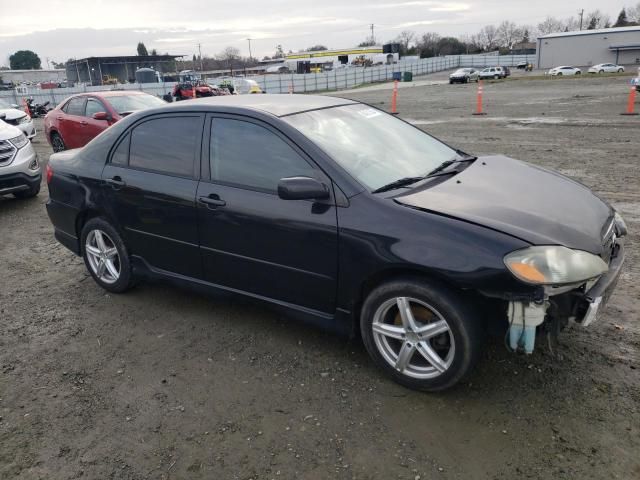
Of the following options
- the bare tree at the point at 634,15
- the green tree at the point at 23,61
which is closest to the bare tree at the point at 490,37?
the bare tree at the point at 634,15

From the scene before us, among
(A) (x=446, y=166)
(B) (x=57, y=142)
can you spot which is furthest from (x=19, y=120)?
(A) (x=446, y=166)

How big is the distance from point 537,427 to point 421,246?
113cm

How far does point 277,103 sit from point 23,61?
15726 centimetres

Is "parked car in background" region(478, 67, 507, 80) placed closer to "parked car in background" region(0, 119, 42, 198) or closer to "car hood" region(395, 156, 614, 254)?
"parked car in background" region(0, 119, 42, 198)

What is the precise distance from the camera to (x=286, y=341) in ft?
12.2

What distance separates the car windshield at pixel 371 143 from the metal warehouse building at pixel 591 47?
73057mm

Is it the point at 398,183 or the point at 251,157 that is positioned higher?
the point at 251,157

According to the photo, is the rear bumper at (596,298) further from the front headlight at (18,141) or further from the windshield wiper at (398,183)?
the front headlight at (18,141)

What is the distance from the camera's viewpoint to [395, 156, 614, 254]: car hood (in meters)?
2.77

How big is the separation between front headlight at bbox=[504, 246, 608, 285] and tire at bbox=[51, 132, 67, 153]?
38.8 ft

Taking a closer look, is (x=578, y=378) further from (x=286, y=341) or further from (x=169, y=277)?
(x=169, y=277)

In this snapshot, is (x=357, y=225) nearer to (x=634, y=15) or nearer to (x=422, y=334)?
(x=422, y=334)

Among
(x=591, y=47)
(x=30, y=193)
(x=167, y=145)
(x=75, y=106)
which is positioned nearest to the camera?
(x=167, y=145)

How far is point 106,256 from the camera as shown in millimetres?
4555
